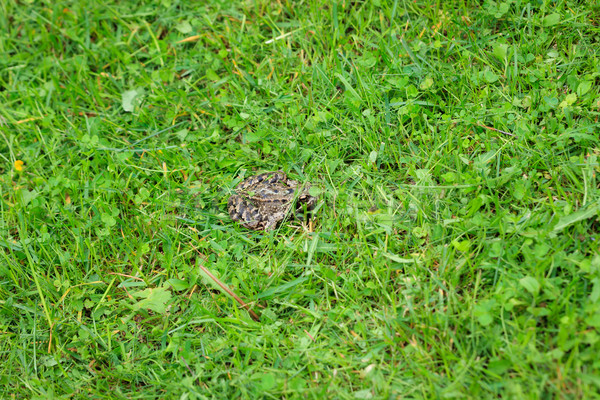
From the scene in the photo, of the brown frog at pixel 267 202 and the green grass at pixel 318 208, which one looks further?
the brown frog at pixel 267 202

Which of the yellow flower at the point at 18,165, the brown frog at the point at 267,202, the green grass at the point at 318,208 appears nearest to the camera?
the green grass at the point at 318,208

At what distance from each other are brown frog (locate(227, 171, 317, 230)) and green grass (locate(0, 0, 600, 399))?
127 mm

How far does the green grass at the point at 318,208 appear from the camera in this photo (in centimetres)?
342

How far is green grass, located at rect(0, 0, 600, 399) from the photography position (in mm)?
3416

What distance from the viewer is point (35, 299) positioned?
4332 mm

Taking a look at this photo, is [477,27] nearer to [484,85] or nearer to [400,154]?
[484,85]

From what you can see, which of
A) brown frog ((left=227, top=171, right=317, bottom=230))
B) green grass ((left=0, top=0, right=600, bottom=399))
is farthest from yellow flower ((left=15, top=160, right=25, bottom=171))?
brown frog ((left=227, top=171, right=317, bottom=230))

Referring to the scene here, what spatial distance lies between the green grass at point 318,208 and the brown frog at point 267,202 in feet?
0.42

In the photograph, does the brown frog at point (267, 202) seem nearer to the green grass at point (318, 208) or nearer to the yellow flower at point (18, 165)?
the green grass at point (318, 208)

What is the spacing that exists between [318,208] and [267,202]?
47 cm

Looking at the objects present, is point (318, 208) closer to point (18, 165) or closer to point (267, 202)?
point (267, 202)

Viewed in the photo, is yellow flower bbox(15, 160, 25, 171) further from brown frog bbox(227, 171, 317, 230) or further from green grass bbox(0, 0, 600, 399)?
brown frog bbox(227, 171, 317, 230)

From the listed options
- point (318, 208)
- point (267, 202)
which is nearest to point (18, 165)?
point (267, 202)

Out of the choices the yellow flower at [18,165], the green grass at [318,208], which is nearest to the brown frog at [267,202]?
the green grass at [318,208]
